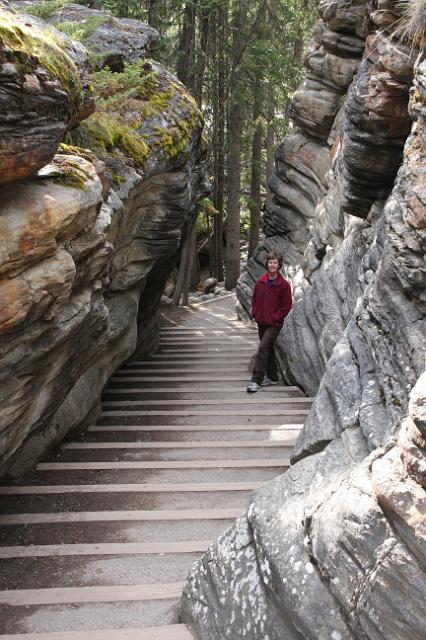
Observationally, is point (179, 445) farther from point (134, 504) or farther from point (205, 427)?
point (134, 504)

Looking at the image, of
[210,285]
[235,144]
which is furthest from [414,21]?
[210,285]

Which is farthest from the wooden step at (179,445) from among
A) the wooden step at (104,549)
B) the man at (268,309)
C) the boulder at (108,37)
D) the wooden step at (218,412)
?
the boulder at (108,37)

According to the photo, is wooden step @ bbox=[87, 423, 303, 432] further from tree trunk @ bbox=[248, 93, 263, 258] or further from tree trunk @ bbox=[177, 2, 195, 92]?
tree trunk @ bbox=[248, 93, 263, 258]

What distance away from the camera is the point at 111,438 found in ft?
24.3

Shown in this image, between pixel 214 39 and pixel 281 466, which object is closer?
pixel 281 466

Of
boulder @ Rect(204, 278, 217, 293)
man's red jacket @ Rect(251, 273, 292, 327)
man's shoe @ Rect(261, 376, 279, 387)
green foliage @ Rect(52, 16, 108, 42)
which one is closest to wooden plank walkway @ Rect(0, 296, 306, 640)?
man's shoe @ Rect(261, 376, 279, 387)

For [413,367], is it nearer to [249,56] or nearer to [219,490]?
[219,490]

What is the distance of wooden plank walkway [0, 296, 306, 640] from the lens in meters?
4.02

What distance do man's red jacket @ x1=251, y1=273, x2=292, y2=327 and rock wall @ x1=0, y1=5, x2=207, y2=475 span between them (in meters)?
1.58

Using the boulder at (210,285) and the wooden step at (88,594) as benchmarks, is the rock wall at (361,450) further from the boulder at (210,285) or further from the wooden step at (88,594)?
the boulder at (210,285)

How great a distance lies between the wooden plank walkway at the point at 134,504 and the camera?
4023 mm

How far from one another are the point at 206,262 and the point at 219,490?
2094 cm

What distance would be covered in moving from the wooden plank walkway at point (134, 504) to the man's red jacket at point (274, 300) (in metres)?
1.07

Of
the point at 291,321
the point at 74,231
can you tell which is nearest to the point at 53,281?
the point at 74,231
